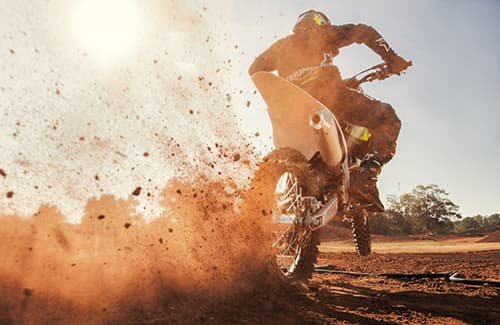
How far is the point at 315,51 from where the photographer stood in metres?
3.87

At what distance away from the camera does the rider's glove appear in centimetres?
403

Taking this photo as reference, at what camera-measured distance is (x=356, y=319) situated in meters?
2.30

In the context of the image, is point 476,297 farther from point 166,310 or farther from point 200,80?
point 200,80

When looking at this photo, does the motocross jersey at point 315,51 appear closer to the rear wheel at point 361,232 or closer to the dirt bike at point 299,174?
the dirt bike at point 299,174

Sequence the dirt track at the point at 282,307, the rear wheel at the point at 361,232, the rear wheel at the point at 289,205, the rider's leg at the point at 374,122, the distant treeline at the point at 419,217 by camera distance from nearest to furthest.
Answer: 1. the dirt track at the point at 282,307
2. the rear wheel at the point at 289,205
3. the rider's leg at the point at 374,122
4. the rear wheel at the point at 361,232
5. the distant treeline at the point at 419,217

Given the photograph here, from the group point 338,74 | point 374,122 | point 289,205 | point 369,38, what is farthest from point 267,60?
point 289,205

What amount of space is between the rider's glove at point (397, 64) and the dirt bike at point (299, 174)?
1242mm

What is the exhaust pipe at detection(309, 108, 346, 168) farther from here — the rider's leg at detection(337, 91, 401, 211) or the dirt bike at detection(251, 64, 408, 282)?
the rider's leg at detection(337, 91, 401, 211)

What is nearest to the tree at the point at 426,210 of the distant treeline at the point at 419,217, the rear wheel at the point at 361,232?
the distant treeline at the point at 419,217

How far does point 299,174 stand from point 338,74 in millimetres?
1296

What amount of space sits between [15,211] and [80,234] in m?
0.68

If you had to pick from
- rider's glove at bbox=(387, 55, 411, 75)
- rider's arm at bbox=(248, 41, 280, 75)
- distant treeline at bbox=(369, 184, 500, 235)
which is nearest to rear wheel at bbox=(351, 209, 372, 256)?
rider's glove at bbox=(387, 55, 411, 75)

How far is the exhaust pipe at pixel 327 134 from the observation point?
331 centimetres

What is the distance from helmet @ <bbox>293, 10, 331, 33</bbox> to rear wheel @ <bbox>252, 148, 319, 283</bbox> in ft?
4.64
